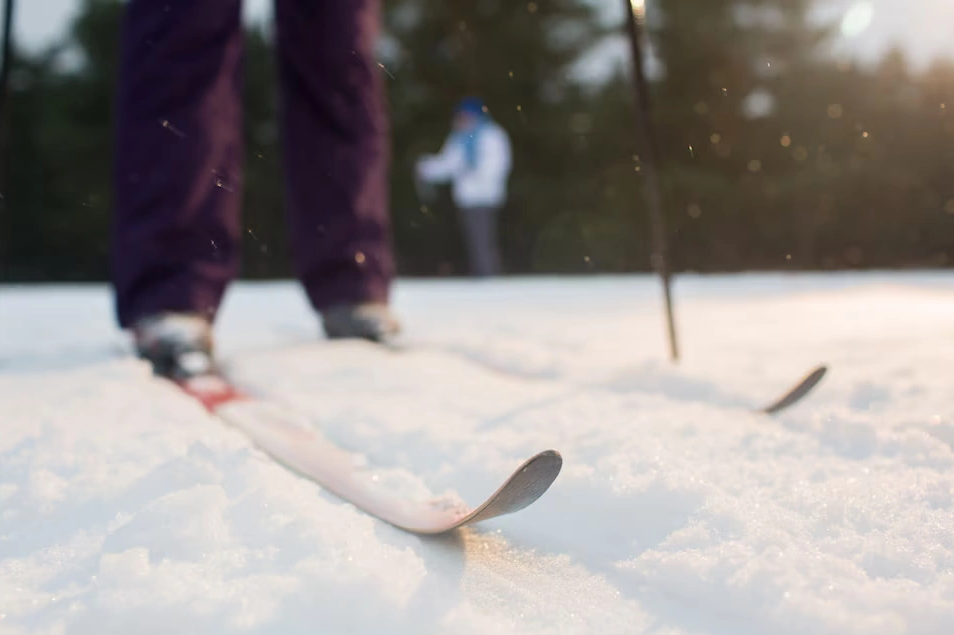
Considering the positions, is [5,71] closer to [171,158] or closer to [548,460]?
[171,158]

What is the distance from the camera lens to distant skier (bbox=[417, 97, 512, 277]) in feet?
21.9

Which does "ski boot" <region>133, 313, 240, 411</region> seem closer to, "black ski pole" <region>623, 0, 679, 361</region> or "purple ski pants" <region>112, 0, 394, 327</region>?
"purple ski pants" <region>112, 0, 394, 327</region>

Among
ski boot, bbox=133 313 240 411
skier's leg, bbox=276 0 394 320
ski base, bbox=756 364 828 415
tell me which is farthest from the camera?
skier's leg, bbox=276 0 394 320

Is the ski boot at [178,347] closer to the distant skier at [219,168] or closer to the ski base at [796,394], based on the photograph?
the distant skier at [219,168]

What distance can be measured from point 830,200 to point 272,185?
865cm

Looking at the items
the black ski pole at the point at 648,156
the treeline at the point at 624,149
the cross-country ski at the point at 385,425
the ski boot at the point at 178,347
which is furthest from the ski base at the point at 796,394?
the treeline at the point at 624,149

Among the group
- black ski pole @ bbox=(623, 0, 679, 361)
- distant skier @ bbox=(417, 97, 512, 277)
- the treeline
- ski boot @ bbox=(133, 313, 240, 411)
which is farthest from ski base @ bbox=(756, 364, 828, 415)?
the treeline

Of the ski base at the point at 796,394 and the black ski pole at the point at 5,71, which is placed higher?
the black ski pole at the point at 5,71

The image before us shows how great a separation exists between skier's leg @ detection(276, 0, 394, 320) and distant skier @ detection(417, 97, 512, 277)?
199 inches

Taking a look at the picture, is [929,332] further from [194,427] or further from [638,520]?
[194,427]

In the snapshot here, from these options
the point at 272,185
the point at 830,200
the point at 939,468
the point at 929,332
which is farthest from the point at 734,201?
the point at 939,468

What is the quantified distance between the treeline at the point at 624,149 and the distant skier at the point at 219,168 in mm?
9873

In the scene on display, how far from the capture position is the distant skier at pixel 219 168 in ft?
4.50

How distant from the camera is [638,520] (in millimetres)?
757
